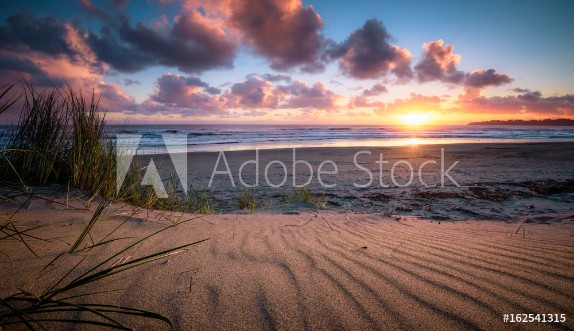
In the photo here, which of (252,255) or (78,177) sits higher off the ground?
(78,177)

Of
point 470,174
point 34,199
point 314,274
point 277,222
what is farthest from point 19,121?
point 470,174

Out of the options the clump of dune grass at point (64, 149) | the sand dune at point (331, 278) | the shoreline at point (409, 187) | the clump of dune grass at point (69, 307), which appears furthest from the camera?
the shoreline at point (409, 187)

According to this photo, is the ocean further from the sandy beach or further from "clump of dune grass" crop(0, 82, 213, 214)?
the sandy beach

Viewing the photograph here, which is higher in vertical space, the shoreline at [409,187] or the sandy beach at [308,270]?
the sandy beach at [308,270]

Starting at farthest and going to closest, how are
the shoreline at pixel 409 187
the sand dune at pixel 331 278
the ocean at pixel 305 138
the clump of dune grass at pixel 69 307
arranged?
1. the ocean at pixel 305 138
2. the shoreline at pixel 409 187
3. the sand dune at pixel 331 278
4. the clump of dune grass at pixel 69 307

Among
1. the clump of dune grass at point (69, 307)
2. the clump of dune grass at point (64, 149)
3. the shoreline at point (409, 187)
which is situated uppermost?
the clump of dune grass at point (64, 149)

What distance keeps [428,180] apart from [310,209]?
15.9 ft

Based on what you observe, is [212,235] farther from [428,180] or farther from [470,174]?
[470,174]

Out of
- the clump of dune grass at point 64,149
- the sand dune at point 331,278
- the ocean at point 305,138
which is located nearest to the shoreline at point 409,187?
the clump of dune grass at point 64,149

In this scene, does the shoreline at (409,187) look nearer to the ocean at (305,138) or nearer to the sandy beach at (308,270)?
the sandy beach at (308,270)

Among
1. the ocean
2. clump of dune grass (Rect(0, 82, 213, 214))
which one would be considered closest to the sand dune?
clump of dune grass (Rect(0, 82, 213, 214))

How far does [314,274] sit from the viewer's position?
68.9 inches

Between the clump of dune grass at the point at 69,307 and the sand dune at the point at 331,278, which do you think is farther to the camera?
the sand dune at the point at 331,278

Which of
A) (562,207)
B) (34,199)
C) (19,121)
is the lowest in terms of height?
(562,207)
